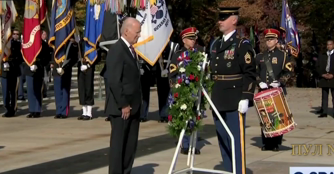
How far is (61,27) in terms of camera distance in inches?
649

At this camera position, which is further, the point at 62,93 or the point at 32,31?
the point at 62,93

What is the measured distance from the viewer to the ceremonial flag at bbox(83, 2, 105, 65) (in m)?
15.8

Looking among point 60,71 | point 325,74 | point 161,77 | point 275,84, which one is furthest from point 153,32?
point 325,74

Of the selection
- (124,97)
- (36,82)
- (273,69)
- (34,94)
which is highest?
(273,69)

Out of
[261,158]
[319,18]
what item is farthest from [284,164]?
[319,18]

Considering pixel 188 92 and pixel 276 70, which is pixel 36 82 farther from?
pixel 188 92

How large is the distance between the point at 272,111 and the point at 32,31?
6.87 metres

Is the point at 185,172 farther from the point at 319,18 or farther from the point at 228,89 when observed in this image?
the point at 319,18

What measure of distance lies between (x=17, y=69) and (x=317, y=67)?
751 cm

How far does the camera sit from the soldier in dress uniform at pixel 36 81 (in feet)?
54.9

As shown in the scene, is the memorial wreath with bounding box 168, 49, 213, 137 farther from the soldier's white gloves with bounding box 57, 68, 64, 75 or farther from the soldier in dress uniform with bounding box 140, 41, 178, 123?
the soldier's white gloves with bounding box 57, 68, 64, 75

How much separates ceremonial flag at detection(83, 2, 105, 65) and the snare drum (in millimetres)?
5894

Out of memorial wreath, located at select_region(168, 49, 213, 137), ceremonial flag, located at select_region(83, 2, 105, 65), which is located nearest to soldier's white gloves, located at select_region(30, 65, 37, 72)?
ceremonial flag, located at select_region(83, 2, 105, 65)

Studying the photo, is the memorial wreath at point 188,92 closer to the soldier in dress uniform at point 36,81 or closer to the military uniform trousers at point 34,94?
the soldier in dress uniform at point 36,81
